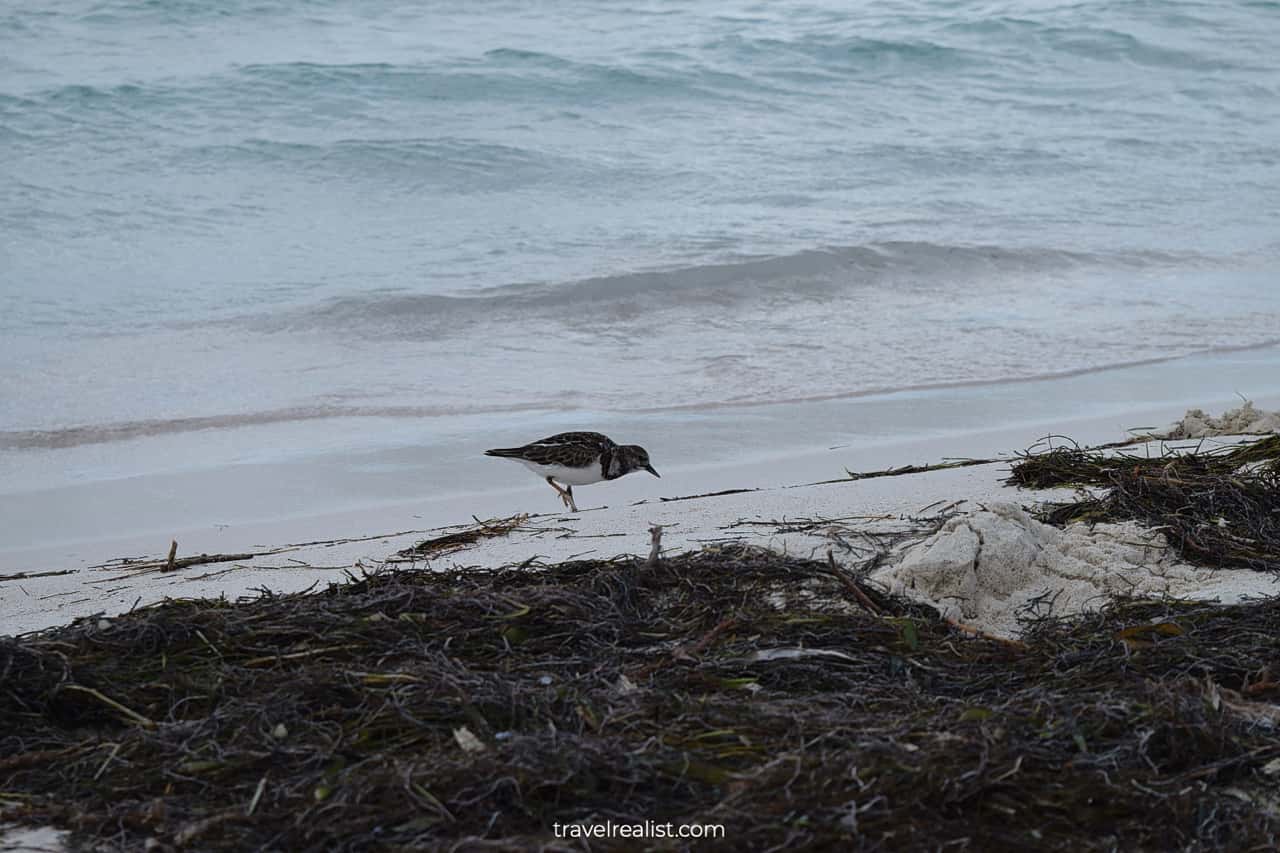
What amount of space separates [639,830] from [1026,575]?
1.49m

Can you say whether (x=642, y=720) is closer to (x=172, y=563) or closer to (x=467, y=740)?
(x=467, y=740)

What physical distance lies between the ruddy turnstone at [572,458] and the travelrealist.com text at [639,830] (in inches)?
119

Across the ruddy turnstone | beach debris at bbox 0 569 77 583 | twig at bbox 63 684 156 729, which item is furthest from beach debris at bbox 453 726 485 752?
the ruddy turnstone

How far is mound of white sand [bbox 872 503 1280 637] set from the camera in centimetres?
297

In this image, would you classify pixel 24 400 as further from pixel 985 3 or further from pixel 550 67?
pixel 985 3

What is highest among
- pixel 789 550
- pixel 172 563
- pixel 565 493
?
pixel 789 550

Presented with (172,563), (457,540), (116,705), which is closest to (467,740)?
(116,705)

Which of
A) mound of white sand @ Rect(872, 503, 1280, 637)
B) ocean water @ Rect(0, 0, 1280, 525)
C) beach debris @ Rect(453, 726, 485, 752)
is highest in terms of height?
beach debris @ Rect(453, 726, 485, 752)

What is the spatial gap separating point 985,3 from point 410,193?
42.5 feet

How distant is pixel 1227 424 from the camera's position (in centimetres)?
518

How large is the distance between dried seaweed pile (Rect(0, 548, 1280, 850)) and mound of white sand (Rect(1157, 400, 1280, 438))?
2448 millimetres

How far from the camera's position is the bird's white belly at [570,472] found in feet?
16.7

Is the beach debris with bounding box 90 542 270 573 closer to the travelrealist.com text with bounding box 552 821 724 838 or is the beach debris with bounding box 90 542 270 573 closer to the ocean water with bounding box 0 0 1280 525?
the ocean water with bounding box 0 0 1280 525

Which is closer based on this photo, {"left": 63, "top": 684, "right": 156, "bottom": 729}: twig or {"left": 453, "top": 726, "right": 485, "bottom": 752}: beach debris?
{"left": 453, "top": 726, "right": 485, "bottom": 752}: beach debris
